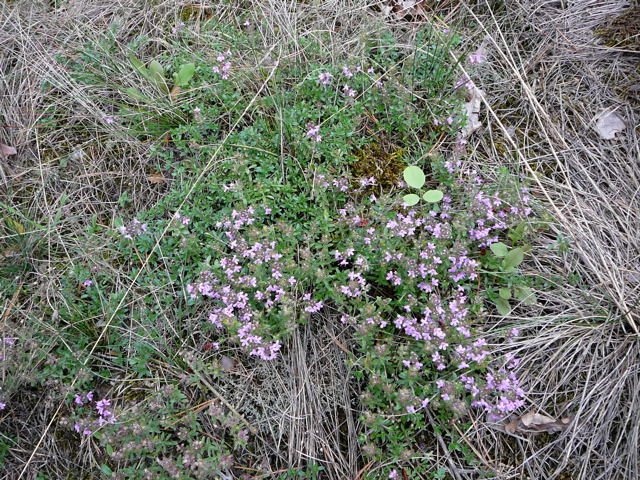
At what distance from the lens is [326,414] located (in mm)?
3090

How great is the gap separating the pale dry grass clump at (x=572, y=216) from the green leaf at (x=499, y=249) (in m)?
0.25

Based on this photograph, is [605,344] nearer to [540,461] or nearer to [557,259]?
[557,259]

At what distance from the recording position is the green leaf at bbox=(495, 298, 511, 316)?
3.14 metres

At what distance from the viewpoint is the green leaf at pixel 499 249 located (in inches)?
126

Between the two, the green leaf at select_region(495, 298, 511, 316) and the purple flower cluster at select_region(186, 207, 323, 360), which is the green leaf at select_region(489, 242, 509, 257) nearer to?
the green leaf at select_region(495, 298, 511, 316)

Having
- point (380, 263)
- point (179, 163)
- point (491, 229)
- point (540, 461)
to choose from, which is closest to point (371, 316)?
point (380, 263)

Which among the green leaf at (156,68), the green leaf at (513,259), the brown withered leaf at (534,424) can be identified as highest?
the green leaf at (156,68)

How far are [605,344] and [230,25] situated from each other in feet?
12.1

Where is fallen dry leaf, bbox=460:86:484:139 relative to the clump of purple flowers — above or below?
below

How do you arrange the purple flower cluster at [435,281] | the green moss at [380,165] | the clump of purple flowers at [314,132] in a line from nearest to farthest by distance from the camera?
1. the purple flower cluster at [435,281]
2. the clump of purple flowers at [314,132]
3. the green moss at [380,165]

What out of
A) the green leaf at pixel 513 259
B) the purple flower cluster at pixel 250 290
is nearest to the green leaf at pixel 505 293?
the green leaf at pixel 513 259

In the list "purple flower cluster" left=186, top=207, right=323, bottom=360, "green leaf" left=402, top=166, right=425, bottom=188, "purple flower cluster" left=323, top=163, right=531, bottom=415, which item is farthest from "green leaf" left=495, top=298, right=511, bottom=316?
"purple flower cluster" left=186, top=207, right=323, bottom=360

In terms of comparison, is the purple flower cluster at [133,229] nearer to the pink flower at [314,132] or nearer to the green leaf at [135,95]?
the green leaf at [135,95]

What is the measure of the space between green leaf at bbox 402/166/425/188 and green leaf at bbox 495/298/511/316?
36.7 inches
